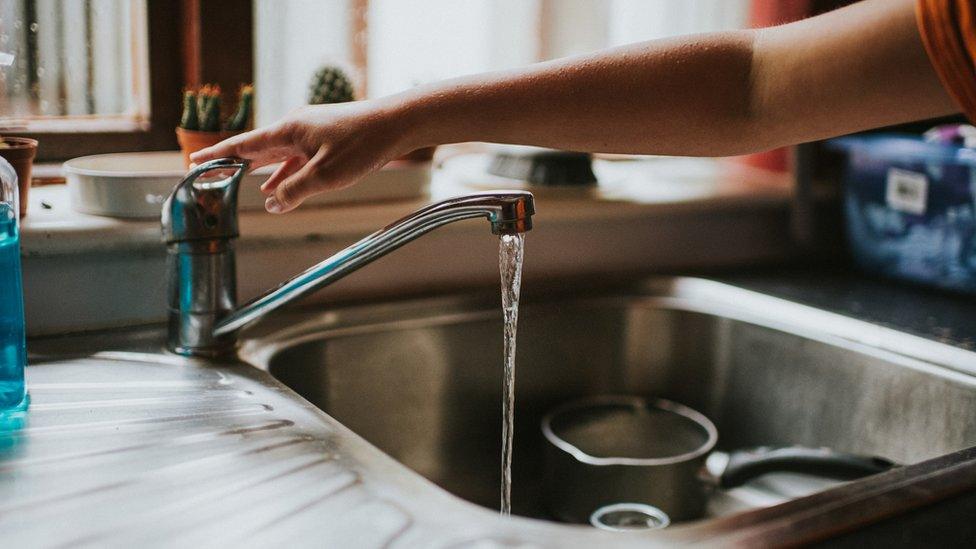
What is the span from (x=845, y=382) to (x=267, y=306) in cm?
64

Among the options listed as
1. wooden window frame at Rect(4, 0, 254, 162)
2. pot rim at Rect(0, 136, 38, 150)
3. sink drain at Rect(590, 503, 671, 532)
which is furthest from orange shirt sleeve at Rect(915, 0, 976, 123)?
wooden window frame at Rect(4, 0, 254, 162)

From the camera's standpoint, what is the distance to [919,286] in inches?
50.3

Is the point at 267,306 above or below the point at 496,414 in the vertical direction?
above

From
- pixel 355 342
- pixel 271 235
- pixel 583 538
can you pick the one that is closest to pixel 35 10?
pixel 271 235

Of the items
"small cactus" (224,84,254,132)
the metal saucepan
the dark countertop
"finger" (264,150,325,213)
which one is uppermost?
"small cactus" (224,84,254,132)

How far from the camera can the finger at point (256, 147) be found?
815 millimetres

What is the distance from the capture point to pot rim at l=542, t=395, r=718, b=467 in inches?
39.1

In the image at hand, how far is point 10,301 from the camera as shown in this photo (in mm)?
796

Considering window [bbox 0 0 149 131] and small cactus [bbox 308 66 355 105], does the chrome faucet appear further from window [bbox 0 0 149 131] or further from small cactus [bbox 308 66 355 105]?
window [bbox 0 0 149 131]

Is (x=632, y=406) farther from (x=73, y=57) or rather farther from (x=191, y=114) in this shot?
(x=73, y=57)

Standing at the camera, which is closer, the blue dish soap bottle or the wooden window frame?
the blue dish soap bottle

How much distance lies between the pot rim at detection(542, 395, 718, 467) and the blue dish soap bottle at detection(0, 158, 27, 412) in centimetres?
→ 53

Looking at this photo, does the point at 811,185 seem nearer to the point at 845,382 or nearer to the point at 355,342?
the point at 845,382

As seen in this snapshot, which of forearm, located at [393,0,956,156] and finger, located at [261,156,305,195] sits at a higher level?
forearm, located at [393,0,956,156]
